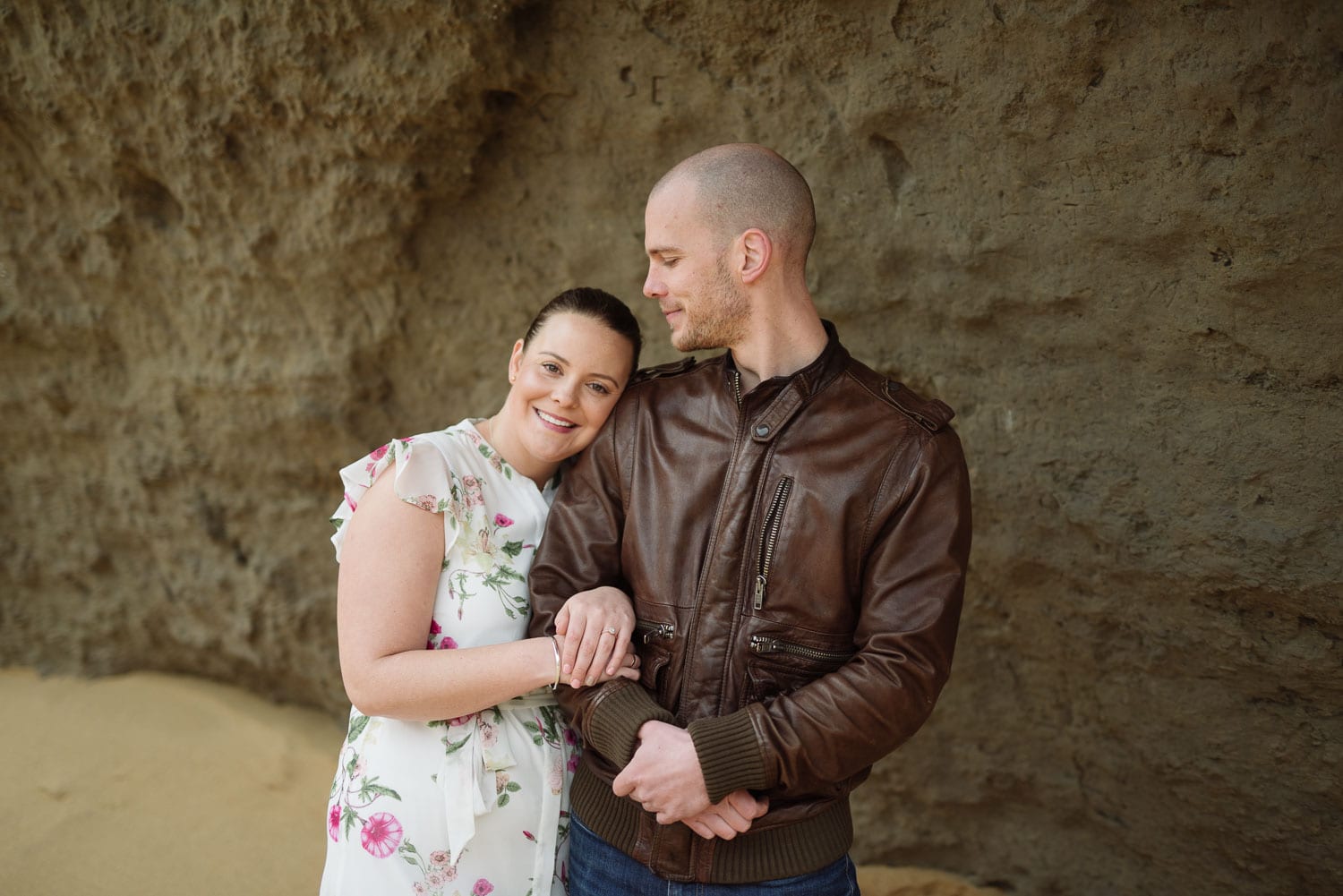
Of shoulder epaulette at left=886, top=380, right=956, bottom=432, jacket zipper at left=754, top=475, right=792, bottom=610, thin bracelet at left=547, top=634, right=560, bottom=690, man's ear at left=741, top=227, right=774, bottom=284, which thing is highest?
man's ear at left=741, top=227, right=774, bottom=284

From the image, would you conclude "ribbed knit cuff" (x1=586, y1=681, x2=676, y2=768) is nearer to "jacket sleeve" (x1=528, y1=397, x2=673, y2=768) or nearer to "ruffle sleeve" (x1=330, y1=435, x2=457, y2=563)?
"jacket sleeve" (x1=528, y1=397, x2=673, y2=768)

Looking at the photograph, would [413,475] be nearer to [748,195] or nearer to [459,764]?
[459,764]

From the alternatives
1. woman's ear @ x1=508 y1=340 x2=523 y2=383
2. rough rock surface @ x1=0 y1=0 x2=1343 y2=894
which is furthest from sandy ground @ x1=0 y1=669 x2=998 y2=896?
woman's ear @ x1=508 y1=340 x2=523 y2=383

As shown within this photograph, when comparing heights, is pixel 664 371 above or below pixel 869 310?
below

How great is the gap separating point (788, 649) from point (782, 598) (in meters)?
0.10

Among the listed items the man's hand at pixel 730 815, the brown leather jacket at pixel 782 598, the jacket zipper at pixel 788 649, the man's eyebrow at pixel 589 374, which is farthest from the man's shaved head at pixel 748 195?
the man's hand at pixel 730 815

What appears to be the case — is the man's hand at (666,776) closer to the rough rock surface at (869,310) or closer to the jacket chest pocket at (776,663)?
the jacket chest pocket at (776,663)

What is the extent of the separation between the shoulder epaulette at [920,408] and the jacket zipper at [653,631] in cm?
63

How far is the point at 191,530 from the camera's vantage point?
3777 millimetres

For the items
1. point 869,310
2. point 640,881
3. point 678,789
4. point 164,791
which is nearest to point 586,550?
point 678,789

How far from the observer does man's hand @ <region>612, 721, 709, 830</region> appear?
6.31 ft

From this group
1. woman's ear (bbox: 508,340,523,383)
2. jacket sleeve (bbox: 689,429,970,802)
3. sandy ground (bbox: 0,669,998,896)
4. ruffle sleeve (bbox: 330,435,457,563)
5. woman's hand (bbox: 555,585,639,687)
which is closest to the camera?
jacket sleeve (bbox: 689,429,970,802)

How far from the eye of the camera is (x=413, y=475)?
7.13 feet

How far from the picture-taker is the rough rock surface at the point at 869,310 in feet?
8.29
